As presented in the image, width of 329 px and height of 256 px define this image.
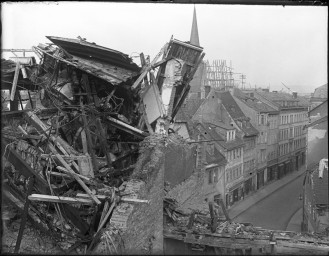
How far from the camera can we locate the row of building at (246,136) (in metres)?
24.5

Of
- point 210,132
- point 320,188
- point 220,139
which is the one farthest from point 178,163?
point 210,132

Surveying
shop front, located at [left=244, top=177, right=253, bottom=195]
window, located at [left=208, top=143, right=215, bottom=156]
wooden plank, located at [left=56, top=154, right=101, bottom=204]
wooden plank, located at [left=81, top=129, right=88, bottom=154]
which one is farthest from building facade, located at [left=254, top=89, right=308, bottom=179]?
wooden plank, located at [left=56, top=154, right=101, bottom=204]

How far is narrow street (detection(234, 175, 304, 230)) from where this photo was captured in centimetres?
2217

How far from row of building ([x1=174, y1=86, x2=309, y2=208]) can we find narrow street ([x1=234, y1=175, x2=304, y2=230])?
134cm

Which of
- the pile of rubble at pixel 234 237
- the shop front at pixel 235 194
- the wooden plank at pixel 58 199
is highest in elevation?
the wooden plank at pixel 58 199

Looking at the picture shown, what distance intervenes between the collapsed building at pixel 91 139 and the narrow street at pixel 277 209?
13.3 metres

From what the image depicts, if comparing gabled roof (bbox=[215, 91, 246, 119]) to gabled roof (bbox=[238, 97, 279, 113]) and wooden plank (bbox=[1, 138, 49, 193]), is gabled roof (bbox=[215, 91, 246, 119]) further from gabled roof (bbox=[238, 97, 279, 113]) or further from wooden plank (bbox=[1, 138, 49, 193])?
wooden plank (bbox=[1, 138, 49, 193])

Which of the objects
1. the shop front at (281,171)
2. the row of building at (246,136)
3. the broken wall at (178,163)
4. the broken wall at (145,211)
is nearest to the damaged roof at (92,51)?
the broken wall at (145,211)

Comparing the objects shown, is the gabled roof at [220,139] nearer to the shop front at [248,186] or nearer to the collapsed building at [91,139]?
the shop front at [248,186]

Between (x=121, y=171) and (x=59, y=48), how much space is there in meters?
3.43

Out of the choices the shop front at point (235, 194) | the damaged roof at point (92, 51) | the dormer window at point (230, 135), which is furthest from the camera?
the dormer window at point (230, 135)

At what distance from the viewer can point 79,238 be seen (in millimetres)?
6941

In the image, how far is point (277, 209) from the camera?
24.9 meters

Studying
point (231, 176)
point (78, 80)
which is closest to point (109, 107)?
point (78, 80)
